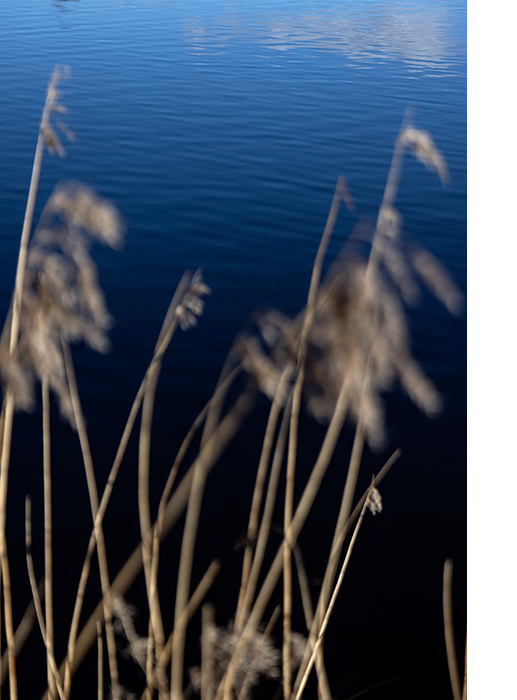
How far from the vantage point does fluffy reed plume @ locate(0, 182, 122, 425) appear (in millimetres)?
1474

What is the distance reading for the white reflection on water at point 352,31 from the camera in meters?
20.3

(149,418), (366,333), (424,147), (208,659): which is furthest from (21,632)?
(424,147)

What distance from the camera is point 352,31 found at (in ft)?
78.5

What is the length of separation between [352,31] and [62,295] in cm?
2511

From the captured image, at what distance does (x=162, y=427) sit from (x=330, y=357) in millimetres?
5011

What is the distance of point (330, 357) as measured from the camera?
1492 millimetres

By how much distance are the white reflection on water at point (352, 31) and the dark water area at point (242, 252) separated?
0.71 feet

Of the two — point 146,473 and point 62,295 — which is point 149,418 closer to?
point 146,473

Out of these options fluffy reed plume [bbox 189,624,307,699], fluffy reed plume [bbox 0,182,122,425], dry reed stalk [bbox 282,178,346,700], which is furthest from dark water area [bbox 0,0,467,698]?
fluffy reed plume [bbox 0,182,122,425]

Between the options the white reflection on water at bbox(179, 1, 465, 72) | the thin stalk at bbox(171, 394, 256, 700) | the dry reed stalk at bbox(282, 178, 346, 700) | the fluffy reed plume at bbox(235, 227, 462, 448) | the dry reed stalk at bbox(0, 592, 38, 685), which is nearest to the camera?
the fluffy reed plume at bbox(235, 227, 462, 448)

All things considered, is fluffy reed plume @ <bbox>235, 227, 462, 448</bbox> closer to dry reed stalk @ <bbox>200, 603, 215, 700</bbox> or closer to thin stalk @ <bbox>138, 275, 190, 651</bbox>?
thin stalk @ <bbox>138, 275, 190, 651</bbox>

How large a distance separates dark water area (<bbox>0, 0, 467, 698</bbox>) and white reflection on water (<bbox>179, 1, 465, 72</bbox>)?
8.5 inches

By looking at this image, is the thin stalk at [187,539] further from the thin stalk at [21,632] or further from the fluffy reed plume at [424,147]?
the fluffy reed plume at [424,147]
